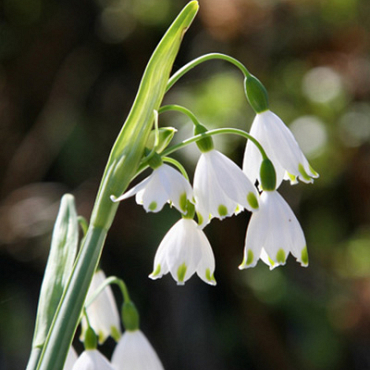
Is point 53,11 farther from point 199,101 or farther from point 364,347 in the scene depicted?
point 364,347

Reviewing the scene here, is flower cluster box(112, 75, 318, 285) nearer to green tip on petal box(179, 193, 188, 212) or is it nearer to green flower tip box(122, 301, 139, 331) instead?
green tip on petal box(179, 193, 188, 212)

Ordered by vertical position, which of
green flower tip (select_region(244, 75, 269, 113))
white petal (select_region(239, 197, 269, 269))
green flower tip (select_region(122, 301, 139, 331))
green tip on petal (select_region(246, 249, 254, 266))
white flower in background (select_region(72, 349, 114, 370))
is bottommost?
white flower in background (select_region(72, 349, 114, 370))

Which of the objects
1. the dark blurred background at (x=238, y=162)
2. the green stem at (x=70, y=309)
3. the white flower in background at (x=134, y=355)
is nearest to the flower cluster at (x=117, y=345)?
the white flower in background at (x=134, y=355)

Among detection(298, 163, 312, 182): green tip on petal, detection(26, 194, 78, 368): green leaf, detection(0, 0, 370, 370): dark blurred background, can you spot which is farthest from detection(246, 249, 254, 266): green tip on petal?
detection(0, 0, 370, 370): dark blurred background

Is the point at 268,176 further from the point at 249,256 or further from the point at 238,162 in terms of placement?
the point at 238,162

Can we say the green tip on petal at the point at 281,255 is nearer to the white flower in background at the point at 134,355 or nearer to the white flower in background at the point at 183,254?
the white flower in background at the point at 183,254

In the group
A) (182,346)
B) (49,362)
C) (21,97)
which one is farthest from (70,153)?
(49,362)
